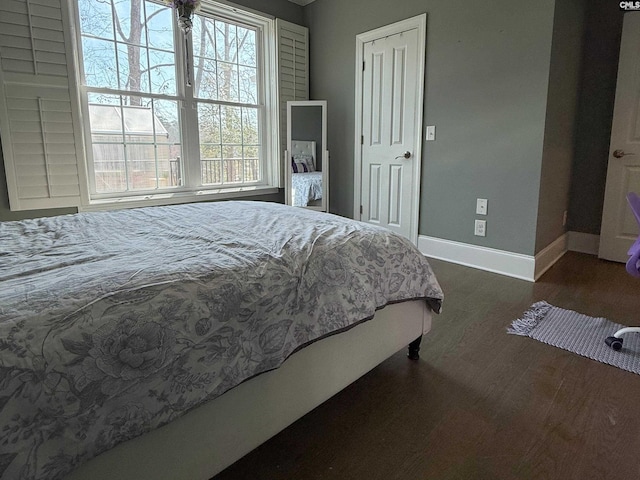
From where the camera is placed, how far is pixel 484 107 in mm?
3062

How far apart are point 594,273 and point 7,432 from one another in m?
3.65

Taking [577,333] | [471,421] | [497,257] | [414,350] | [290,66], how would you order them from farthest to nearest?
[290,66] < [497,257] < [577,333] < [414,350] < [471,421]

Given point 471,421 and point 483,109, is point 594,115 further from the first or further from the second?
point 471,421

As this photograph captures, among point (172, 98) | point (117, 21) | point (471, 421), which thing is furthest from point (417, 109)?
point (471, 421)

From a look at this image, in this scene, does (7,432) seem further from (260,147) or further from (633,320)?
(260,147)

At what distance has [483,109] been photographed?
3072 mm

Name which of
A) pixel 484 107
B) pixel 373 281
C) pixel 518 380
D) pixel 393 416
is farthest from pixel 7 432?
pixel 484 107

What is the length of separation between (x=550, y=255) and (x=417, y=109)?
1.68 meters

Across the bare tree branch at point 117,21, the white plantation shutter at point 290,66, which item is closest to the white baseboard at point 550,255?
the white plantation shutter at point 290,66

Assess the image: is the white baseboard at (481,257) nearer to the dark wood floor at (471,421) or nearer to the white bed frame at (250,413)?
the dark wood floor at (471,421)

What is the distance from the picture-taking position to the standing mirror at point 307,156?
4.11m

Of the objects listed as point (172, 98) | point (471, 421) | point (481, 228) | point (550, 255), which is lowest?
point (471, 421)

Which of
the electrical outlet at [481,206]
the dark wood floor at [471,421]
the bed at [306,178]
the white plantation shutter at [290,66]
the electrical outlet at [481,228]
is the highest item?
the white plantation shutter at [290,66]

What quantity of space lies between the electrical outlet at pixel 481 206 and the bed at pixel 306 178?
1626 millimetres
